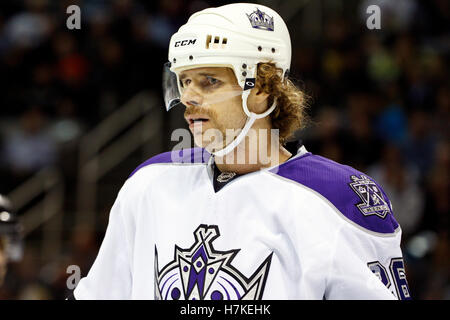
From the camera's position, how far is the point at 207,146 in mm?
2150

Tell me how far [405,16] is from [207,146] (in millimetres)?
4387

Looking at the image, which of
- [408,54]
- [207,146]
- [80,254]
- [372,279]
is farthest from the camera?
[408,54]

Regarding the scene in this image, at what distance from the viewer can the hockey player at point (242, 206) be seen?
1982 mm

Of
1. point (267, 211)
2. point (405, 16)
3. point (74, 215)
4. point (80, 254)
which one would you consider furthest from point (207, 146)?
point (405, 16)

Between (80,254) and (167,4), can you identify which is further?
(167,4)

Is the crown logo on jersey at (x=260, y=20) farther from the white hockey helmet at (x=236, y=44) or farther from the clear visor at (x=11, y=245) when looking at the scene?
the clear visor at (x=11, y=245)

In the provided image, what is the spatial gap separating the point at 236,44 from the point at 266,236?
0.54 meters

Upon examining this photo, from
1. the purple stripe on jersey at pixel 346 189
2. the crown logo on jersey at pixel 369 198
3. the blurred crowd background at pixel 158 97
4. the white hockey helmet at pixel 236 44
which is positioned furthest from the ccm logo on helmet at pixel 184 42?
the blurred crowd background at pixel 158 97

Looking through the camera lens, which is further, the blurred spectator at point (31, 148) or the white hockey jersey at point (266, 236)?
the blurred spectator at point (31, 148)

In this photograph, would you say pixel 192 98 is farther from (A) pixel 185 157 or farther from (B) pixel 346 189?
(B) pixel 346 189

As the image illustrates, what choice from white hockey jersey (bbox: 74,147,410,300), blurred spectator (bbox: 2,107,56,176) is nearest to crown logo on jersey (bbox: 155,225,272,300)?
white hockey jersey (bbox: 74,147,410,300)

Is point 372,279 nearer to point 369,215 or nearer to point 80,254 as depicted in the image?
point 369,215

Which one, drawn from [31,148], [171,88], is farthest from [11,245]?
[31,148]

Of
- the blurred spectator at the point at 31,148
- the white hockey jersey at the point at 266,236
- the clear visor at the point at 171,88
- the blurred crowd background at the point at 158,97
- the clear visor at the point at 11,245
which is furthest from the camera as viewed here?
the blurred spectator at the point at 31,148
